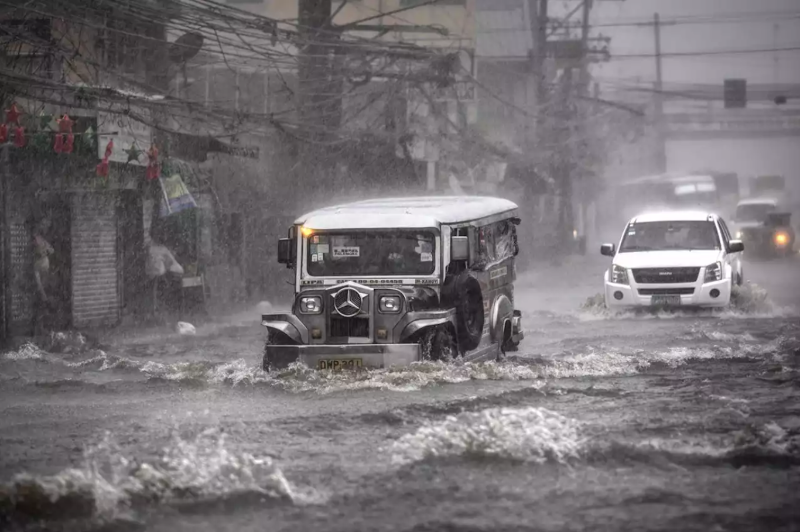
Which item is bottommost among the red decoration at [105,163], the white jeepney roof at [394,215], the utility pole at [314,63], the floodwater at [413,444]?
the floodwater at [413,444]

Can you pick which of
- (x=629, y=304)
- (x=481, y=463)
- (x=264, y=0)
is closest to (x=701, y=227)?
(x=629, y=304)

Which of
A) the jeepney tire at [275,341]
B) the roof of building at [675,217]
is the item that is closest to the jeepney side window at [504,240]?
the jeepney tire at [275,341]

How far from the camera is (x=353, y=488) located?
771cm

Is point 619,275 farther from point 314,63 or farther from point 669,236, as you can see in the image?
point 314,63

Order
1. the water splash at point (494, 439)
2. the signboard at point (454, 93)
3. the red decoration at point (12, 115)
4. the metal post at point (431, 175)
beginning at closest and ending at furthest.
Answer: the water splash at point (494, 439), the red decoration at point (12, 115), the metal post at point (431, 175), the signboard at point (454, 93)

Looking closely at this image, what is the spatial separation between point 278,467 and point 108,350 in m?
9.52

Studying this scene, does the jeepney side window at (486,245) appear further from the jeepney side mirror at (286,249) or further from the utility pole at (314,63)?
the utility pole at (314,63)

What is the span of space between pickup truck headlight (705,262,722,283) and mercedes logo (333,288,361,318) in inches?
353

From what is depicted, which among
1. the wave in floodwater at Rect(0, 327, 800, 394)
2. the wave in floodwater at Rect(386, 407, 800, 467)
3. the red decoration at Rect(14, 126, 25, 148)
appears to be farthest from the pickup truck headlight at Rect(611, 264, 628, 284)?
the wave in floodwater at Rect(386, 407, 800, 467)

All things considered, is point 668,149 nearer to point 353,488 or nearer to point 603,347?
point 603,347

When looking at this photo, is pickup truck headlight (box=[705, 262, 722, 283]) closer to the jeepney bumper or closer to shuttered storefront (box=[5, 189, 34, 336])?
→ the jeepney bumper

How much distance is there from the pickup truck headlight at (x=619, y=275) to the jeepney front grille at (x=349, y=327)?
28.3ft

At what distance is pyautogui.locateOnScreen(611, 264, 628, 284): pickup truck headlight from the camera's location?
65.0 ft

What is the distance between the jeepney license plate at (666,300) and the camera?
63.7ft
